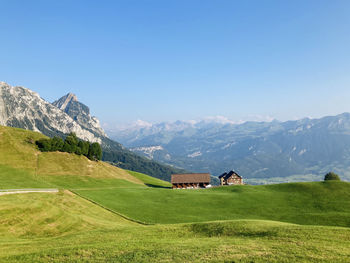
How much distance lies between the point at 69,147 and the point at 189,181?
6238 cm

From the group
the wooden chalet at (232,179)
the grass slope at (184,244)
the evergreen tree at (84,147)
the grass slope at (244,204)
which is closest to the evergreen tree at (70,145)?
the evergreen tree at (84,147)

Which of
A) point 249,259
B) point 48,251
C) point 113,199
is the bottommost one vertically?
point 113,199

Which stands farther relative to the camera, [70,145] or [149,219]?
[70,145]

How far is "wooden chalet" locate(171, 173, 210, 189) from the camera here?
121062mm

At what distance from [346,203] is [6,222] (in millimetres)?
81405

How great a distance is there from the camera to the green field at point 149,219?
2227 centimetres

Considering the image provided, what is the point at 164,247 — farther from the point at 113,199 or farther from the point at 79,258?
the point at 113,199

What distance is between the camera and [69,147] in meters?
114

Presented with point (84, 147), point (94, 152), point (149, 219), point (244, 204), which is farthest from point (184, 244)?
point (94, 152)

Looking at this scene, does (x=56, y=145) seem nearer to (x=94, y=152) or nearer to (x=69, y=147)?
(x=69, y=147)

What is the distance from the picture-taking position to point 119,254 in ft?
75.0

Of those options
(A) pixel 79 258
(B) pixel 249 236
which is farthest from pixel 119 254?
(B) pixel 249 236

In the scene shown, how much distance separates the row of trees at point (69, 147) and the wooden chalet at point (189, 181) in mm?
43877

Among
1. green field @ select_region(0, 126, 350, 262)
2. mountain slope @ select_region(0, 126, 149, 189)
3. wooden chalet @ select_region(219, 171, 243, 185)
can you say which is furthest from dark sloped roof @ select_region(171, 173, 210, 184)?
green field @ select_region(0, 126, 350, 262)
